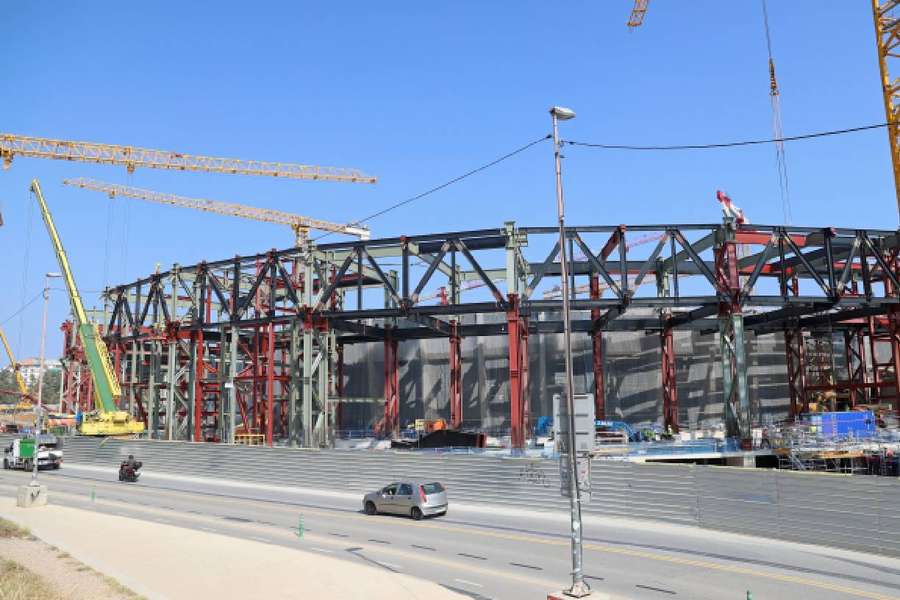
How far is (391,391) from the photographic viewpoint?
66875 millimetres

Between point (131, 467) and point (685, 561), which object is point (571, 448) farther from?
point (131, 467)

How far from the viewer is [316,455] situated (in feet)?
128

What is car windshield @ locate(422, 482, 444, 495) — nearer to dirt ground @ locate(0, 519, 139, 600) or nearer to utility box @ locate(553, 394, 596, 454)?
dirt ground @ locate(0, 519, 139, 600)

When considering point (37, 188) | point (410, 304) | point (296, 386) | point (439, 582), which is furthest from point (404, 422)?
point (439, 582)

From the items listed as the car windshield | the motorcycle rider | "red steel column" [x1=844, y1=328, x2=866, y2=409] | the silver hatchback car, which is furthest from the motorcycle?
"red steel column" [x1=844, y1=328, x2=866, y2=409]

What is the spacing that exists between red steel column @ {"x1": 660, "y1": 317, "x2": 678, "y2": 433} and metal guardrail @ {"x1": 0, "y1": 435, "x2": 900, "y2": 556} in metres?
32.6

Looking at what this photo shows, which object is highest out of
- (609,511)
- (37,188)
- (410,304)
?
(37,188)

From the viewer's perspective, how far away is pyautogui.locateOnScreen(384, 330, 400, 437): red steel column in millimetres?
65438

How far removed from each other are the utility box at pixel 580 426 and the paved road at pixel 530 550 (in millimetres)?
3793

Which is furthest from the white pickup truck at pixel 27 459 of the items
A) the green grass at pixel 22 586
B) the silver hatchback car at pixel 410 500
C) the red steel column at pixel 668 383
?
the red steel column at pixel 668 383

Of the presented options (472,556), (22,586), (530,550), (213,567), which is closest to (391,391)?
(530,550)

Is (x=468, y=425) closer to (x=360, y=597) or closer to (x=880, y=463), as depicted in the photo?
(x=880, y=463)

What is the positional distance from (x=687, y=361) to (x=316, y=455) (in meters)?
46.1

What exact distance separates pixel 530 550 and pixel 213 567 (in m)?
9.42
